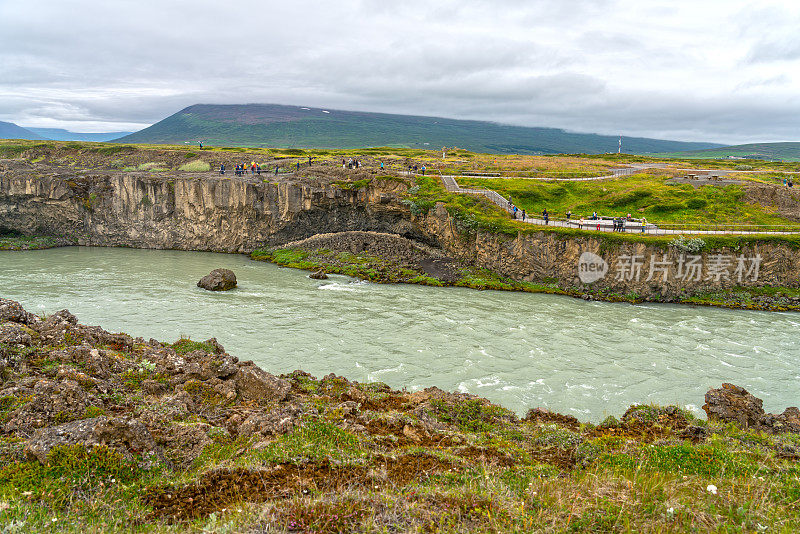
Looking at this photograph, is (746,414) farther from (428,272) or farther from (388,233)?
(388,233)

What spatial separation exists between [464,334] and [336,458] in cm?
2080

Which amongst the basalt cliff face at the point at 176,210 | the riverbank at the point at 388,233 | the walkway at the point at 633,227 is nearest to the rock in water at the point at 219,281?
the riverbank at the point at 388,233

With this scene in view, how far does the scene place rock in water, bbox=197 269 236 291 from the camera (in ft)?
138

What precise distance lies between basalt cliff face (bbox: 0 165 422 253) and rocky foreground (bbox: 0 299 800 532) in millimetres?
44549

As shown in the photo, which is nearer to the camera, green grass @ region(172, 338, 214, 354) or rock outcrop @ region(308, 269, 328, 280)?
green grass @ region(172, 338, 214, 354)

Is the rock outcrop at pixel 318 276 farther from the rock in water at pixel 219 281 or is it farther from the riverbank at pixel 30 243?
the riverbank at pixel 30 243

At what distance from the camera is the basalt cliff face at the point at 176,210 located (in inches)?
2451

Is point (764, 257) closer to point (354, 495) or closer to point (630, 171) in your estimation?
point (630, 171)

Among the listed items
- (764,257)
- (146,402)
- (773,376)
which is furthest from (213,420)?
(764,257)
